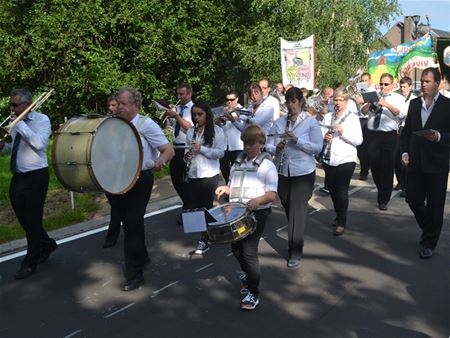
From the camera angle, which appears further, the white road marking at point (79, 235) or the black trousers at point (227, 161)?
the black trousers at point (227, 161)

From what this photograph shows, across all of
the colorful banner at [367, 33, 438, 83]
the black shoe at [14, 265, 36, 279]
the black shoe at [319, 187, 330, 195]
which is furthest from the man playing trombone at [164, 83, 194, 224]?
the colorful banner at [367, 33, 438, 83]

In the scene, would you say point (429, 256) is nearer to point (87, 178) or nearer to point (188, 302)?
point (188, 302)

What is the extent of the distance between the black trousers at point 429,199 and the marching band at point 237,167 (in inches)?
0.4

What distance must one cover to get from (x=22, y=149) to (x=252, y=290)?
277 cm

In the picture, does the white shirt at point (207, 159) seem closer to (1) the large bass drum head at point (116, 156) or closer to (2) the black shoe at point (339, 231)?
(1) the large bass drum head at point (116, 156)

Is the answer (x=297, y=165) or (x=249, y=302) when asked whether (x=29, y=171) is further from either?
(x=297, y=165)

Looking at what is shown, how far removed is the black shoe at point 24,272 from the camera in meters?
5.55

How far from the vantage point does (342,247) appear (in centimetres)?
638

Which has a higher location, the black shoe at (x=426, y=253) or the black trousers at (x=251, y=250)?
the black trousers at (x=251, y=250)

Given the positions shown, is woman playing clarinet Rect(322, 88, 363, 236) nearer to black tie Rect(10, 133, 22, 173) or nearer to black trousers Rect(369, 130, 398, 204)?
black trousers Rect(369, 130, 398, 204)

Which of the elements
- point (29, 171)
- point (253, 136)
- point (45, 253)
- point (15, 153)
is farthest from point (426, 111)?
point (45, 253)

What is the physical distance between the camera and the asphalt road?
4.33m

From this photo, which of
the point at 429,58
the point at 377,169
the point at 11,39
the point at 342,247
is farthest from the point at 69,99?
the point at 342,247

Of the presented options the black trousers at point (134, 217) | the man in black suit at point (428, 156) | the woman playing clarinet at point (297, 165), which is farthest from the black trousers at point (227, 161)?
the black trousers at point (134, 217)
